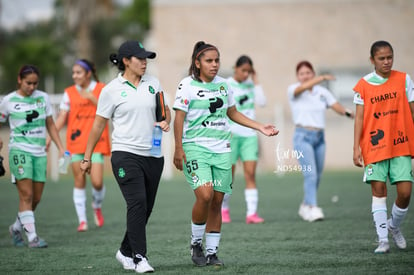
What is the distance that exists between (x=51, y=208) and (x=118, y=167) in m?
7.92

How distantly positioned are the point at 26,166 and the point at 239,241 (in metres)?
2.98

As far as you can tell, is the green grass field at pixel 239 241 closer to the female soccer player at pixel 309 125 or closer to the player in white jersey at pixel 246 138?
the player in white jersey at pixel 246 138

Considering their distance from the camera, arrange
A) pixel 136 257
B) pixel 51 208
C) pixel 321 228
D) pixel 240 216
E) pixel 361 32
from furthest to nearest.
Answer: pixel 361 32 → pixel 51 208 → pixel 240 216 → pixel 321 228 → pixel 136 257

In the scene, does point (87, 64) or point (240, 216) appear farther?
point (240, 216)

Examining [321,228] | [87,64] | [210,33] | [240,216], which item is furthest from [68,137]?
[210,33]

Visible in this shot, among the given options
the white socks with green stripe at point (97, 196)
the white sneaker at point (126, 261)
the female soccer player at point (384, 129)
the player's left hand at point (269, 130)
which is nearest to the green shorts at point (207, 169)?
the player's left hand at point (269, 130)

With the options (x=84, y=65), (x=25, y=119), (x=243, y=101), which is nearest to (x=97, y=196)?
(x=84, y=65)

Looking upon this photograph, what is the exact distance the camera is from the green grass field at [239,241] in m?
7.57

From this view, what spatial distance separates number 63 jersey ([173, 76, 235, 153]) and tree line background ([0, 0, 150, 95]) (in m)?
29.2

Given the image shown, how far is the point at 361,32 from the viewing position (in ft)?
89.6

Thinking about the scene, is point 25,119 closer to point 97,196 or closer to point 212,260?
point 97,196

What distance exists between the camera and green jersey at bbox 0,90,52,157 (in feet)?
32.2

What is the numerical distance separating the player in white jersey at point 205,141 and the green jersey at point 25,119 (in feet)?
9.91

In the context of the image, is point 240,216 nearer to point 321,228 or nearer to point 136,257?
point 321,228
